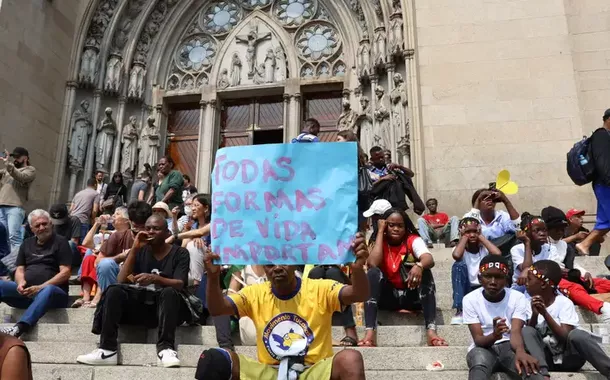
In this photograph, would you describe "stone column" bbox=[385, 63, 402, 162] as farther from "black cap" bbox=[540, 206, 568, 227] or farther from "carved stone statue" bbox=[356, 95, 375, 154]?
"black cap" bbox=[540, 206, 568, 227]

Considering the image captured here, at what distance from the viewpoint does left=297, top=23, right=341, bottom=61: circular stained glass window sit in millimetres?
13977

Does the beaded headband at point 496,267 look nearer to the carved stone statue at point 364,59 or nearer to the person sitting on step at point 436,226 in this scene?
the person sitting on step at point 436,226

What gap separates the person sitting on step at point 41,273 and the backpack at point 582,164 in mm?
6319

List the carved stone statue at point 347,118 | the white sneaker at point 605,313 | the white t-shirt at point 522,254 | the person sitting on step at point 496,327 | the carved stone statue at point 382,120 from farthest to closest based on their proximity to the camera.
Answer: the carved stone statue at point 347,118 < the carved stone statue at point 382,120 < the white t-shirt at point 522,254 < the white sneaker at point 605,313 < the person sitting on step at point 496,327

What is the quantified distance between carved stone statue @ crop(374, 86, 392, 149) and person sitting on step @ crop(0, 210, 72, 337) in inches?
283

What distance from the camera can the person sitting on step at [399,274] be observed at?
4.83 meters

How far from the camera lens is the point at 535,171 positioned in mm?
9609

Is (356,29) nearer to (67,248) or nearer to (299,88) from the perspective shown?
(299,88)

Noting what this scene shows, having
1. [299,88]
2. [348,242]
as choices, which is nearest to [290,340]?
→ [348,242]

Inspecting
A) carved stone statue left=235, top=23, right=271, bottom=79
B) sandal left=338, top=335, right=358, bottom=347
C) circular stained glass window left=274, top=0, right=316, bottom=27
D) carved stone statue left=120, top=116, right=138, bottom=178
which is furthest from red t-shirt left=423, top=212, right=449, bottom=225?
carved stone statue left=120, top=116, right=138, bottom=178

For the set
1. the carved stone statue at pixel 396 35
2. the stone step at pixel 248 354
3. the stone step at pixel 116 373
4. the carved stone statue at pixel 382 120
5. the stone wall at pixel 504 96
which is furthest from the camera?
the carved stone statue at pixel 382 120

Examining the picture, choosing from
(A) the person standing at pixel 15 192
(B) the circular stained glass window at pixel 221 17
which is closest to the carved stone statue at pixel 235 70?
(B) the circular stained glass window at pixel 221 17

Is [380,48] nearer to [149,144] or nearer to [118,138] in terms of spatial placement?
[149,144]

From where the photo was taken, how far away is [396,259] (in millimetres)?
5215
